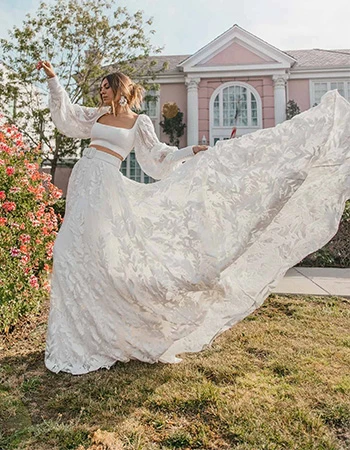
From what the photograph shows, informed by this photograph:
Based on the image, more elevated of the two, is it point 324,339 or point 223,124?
point 223,124

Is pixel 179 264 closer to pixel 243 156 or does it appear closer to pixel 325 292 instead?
pixel 243 156

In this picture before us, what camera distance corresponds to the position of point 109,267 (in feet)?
8.29

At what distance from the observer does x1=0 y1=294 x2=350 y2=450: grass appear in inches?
71.6

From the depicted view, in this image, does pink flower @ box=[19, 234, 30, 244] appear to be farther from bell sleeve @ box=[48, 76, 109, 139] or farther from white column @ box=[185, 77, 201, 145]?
white column @ box=[185, 77, 201, 145]

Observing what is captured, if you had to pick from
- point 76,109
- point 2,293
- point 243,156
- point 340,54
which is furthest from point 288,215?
point 340,54

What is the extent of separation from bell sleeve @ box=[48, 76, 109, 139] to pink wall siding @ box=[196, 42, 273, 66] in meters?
14.8

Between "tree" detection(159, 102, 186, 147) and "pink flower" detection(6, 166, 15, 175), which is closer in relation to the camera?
"pink flower" detection(6, 166, 15, 175)

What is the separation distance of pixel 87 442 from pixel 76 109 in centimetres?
244

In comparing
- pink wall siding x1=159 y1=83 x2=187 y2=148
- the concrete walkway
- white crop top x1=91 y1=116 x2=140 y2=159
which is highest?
pink wall siding x1=159 y1=83 x2=187 y2=148

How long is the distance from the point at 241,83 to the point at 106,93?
586 inches

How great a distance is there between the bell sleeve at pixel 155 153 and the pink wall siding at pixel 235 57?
48.8 ft

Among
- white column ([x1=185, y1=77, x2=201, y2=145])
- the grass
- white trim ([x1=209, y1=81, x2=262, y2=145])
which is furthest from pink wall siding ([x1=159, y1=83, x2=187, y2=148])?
the grass

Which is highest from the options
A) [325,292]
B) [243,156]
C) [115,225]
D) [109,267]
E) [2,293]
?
[243,156]

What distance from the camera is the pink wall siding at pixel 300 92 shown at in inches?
648
